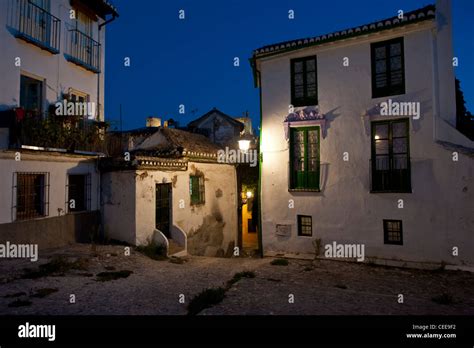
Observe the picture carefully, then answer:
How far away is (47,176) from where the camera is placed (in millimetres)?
9555

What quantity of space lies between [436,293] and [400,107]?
5700 millimetres

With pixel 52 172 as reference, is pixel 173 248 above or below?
below

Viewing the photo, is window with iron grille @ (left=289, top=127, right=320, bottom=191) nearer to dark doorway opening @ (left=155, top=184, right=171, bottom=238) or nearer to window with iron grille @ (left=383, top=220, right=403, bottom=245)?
window with iron grille @ (left=383, top=220, right=403, bottom=245)

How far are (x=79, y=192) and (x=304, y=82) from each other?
9.21 m

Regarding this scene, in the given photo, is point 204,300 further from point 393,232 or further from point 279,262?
point 393,232

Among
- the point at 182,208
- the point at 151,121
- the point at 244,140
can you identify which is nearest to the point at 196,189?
the point at 182,208

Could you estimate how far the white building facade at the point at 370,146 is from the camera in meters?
9.37

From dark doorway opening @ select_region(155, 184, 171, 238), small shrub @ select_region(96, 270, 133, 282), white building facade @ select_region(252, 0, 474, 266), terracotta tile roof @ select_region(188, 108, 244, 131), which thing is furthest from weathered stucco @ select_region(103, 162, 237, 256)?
terracotta tile roof @ select_region(188, 108, 244, 131)

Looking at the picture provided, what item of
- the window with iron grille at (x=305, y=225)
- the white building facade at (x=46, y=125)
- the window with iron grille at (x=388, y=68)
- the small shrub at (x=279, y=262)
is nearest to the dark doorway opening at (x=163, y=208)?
the white building facade at (x=46, y=125)

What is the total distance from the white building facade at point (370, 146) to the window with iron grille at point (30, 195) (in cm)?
744

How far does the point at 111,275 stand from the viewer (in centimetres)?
779

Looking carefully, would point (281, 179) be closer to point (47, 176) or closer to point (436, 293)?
point (436, 293)

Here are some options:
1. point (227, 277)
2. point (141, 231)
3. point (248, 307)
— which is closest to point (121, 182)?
point (141, 231)

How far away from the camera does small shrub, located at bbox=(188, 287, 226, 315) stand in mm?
5738
